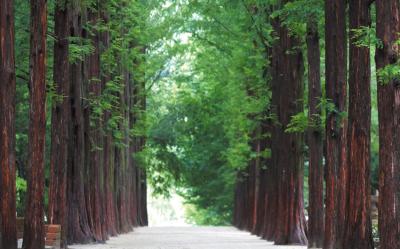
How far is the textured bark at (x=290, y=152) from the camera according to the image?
2986 centimetres

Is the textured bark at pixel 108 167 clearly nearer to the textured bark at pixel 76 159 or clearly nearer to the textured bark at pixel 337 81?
the textured bark at pixel 76 159

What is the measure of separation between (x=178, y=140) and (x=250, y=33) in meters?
31.3

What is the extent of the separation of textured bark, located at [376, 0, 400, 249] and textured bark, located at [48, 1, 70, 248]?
11327mm

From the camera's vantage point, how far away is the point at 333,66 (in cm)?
2134

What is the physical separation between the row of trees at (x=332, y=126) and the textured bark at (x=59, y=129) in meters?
5.83

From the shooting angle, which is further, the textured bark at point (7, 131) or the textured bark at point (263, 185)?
the textured bark at point (263, 185)

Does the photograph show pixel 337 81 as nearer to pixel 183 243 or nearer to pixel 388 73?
pixel 388 73

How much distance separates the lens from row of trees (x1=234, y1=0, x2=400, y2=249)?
14641 mm

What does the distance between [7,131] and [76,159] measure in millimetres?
8290

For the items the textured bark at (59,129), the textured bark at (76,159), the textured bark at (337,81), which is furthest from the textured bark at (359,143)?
the textured bark at (76,159)

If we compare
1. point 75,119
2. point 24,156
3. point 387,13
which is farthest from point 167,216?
point 387,13

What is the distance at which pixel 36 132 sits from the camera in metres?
20.8

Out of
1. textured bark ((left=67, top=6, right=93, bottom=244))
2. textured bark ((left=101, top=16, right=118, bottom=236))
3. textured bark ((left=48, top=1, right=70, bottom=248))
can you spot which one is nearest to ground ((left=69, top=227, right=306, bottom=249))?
textured bark ((left=101, top=16, right=118, bottom=236))

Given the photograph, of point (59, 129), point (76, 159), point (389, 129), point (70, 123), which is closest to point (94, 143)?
point (76, 159)
